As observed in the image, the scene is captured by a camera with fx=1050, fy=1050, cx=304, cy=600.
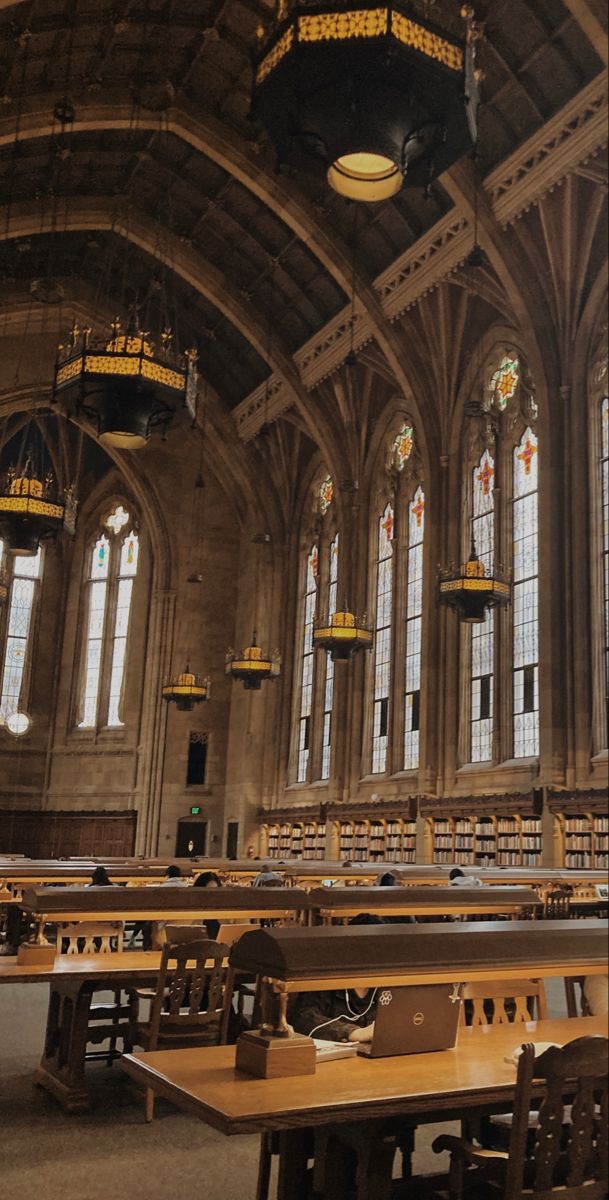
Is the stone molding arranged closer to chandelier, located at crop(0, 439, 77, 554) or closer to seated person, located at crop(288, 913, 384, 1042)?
chandelier, located at crop(0, 439, 77, 554)

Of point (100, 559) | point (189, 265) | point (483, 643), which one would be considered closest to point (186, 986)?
point (483, 643)

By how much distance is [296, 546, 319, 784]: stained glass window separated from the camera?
24844 mm

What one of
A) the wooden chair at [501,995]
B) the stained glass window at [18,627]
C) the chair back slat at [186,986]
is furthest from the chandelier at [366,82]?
the stained glass window at [18,627]

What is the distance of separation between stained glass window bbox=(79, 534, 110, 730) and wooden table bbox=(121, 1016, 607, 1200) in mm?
25874

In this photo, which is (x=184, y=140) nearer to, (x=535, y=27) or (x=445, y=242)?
(x=445, y=242)

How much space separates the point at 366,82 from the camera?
20.7ft

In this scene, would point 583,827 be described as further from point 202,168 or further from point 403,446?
point 202,168

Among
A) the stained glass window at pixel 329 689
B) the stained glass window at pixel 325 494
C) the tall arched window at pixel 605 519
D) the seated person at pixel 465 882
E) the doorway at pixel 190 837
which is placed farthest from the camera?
the doorway at pixel 190 837

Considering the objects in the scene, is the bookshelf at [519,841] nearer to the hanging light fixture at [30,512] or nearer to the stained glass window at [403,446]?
the hanging light fixture at [30,512]

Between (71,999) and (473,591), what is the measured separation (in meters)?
10.0

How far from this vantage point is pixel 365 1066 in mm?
3367

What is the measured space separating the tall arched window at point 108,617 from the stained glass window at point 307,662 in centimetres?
559

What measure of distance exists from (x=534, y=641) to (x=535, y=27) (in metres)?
9.21

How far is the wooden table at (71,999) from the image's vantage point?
5449mm
